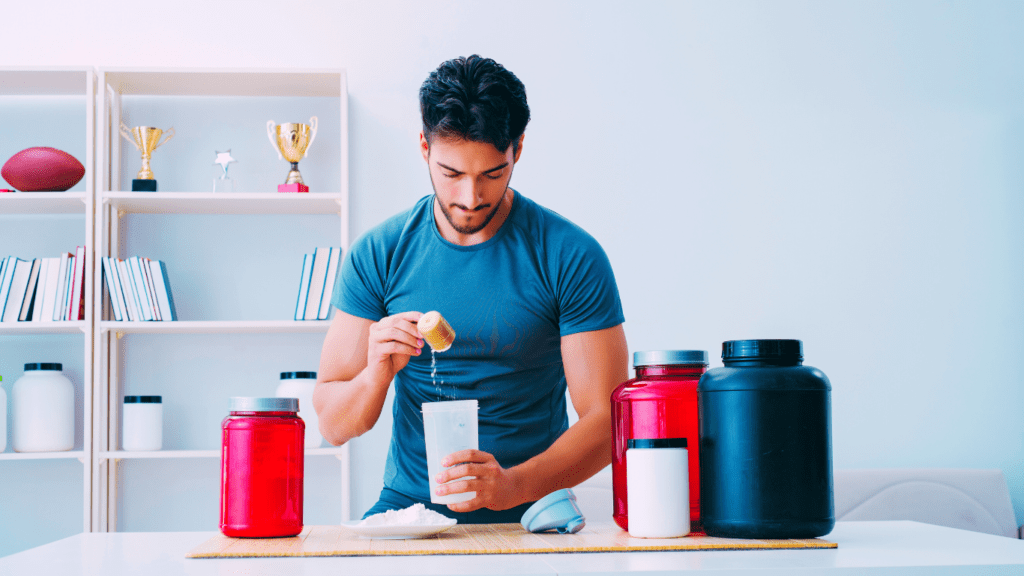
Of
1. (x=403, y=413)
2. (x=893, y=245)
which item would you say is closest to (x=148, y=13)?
(x=403, y=413)

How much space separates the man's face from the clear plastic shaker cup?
1.65ft

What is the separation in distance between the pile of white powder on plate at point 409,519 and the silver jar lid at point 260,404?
171 millimetres

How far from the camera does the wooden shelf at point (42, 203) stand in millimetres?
2775

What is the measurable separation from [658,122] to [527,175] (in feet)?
1.77

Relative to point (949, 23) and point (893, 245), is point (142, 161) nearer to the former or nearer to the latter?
point (893, 245)

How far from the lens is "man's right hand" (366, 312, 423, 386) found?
116 cm

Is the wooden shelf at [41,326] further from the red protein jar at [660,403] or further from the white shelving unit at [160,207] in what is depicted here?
the red protein jar at [660,403]

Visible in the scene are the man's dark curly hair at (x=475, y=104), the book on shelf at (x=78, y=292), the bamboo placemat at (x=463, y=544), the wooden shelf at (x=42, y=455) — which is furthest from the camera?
the book on shelf at (x=78, y=292)

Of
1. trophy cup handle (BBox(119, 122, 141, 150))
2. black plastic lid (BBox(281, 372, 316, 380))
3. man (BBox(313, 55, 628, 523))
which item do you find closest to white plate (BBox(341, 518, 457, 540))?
man (BBox(313, 55, 628, 523))

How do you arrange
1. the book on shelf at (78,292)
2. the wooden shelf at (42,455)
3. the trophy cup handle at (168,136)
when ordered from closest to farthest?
the wooden shelf at (42,455) < the book on shelf at (78,292) < the trophy cup handle at (168,136)

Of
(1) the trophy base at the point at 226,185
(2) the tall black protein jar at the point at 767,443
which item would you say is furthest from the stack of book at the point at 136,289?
(2) the tall black protein jar at the point at 767,443

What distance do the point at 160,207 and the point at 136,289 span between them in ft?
1.02

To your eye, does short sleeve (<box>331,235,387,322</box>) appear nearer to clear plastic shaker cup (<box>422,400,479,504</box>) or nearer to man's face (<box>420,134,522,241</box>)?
man's face (<box>420,134,522,241</box>)

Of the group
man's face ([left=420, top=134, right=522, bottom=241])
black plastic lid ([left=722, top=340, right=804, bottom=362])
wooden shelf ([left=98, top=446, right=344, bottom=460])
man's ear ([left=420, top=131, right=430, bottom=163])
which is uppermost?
man's ear ([left=420, top=131, right=430, bottom=163])
